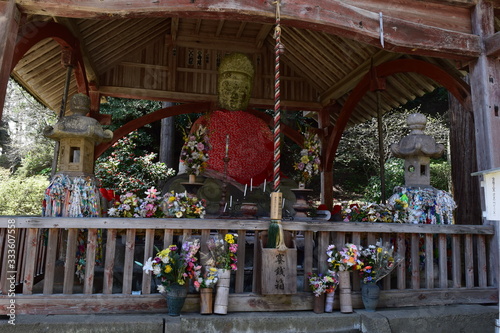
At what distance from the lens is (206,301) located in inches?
129

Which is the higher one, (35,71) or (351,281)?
(35,71)

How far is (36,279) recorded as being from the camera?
4.10 metres

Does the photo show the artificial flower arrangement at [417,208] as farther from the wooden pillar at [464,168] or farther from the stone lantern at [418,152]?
the wooden pillar at [464,168]

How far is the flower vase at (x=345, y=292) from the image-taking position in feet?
11.5

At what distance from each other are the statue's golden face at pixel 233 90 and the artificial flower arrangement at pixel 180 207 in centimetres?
274

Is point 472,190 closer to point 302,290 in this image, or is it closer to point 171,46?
point 302,290

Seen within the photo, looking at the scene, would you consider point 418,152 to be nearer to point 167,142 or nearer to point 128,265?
point 128,265

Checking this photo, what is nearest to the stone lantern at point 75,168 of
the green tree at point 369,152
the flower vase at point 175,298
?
the flower vase at point 175,298

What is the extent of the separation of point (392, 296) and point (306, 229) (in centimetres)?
112

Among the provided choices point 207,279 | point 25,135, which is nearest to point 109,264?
point 207,279

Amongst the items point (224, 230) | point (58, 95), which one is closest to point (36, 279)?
point (224, 230)

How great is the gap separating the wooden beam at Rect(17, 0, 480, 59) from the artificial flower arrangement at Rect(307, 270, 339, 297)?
2.48 metres

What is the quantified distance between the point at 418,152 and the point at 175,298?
3287 mm

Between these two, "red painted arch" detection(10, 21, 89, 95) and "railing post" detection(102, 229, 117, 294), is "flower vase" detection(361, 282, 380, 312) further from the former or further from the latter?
"red painted arch" detection(10, 21, 89, 95)
